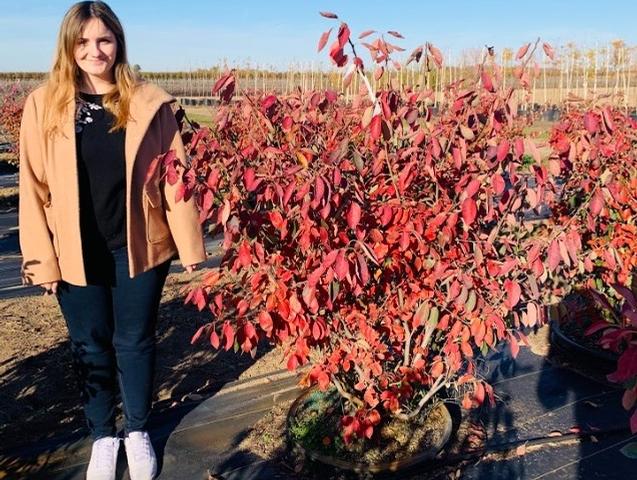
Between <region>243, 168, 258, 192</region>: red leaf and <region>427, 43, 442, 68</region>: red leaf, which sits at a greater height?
<region>427, 43, 442, 68</region>: red leaf

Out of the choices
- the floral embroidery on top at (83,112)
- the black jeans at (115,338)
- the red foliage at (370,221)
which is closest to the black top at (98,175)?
the floral embroidery on top at (83,112)

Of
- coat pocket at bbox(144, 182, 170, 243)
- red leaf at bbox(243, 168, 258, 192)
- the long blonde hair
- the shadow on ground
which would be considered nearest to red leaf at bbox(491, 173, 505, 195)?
red leaf at bbox(243, 168, 258, 192)

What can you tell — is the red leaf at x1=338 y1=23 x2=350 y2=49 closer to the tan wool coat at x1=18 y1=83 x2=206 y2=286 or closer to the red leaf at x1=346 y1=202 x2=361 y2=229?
the red leaf at x1=346 y1=202 x2=361 y2=229

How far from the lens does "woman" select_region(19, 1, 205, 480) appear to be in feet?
7.28

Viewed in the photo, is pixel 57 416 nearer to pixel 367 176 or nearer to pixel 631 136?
pixel 367 176

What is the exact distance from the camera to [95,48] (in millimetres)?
2195

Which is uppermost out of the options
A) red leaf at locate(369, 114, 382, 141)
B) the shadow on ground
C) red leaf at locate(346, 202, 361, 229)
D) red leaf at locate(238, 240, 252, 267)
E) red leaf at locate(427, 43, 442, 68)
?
red leaf at locate(427, 43, 442, 68)

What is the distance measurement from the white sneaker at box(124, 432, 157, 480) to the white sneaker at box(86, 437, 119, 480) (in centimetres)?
6

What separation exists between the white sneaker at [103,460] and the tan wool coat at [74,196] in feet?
2.38

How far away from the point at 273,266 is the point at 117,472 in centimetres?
115

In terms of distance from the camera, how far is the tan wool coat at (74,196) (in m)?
2.24

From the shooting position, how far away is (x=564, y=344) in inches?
149

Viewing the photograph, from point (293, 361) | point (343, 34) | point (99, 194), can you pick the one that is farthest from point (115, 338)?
point (343, 34)

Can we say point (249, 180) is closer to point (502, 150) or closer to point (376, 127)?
point (376, 127)
